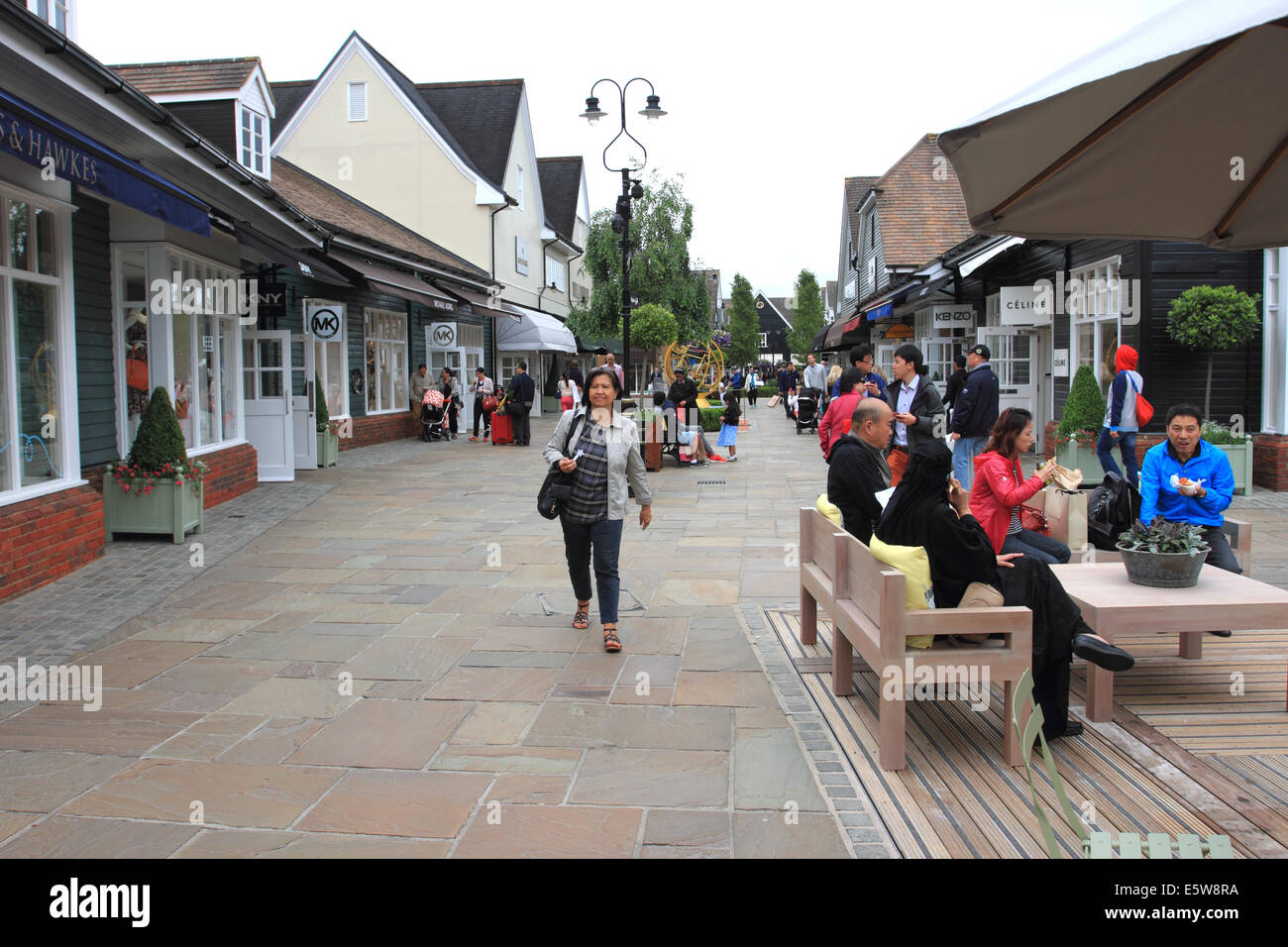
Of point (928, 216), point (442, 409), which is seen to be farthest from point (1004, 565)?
point (928, 216)

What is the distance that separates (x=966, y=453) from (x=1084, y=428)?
8.76ft

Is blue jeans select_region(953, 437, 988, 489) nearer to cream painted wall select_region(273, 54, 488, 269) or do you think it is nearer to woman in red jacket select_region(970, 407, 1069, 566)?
woman in red jacket select_region(970, 407, 1069, 566)

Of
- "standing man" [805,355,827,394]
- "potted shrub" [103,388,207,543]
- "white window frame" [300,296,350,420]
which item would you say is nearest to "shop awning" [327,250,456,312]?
"white window frame" [300,296,350,420]

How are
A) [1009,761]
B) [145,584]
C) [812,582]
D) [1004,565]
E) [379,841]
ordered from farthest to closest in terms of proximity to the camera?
[145,584]
[812,582]
[1004,565]
[1009,761]
[379,841]

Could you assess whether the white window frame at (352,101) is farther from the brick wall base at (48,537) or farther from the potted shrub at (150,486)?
the brick wall base at (48,537)

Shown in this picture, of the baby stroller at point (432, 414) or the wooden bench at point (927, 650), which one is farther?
the baby stroller at point (432, 414)

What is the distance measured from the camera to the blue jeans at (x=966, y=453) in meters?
10.7

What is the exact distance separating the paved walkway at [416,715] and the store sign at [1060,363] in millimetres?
8386

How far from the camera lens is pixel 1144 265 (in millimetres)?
12984

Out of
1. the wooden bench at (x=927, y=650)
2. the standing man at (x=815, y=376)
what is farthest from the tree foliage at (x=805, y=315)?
the wooden bench at (x=927, y=650)

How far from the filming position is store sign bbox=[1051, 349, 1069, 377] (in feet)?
50.6

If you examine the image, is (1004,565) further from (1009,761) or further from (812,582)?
(812,582)

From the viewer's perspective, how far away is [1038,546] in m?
5.99

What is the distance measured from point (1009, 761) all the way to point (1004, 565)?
869mm
